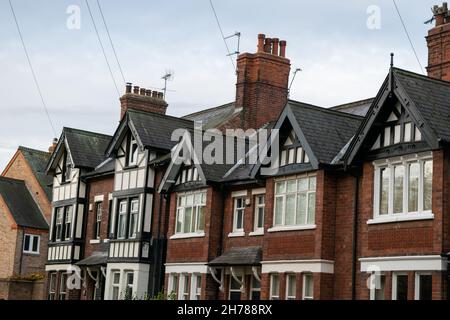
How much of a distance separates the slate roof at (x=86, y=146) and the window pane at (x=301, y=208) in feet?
52.3

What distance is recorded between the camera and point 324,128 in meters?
24.8

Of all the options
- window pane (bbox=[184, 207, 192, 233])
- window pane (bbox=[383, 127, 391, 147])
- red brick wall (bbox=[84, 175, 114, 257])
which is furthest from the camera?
red brick wall (bbox=[84, 175, 114, 257])

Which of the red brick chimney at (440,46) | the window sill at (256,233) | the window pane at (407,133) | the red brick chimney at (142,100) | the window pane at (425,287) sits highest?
the red brick chimney at (142,100)

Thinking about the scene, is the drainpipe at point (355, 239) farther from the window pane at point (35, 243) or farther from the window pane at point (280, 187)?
the window pane at point (35, 243)

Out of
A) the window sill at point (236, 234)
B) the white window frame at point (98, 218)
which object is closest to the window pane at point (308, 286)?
the window sill at point (236, 234)

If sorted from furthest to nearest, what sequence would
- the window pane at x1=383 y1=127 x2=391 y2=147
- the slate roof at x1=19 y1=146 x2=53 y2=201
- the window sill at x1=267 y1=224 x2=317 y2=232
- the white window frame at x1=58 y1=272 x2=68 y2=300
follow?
the slate roof at x1=19 y1=146 x2=53 y2=201 → the white window frame at x1=58 y1=272 x2=68 y2=300 → the window sill at x1=267 y1=224 x2=317 y2=232 → the window pane at x1=383 y1=127 x2=391 y2=147

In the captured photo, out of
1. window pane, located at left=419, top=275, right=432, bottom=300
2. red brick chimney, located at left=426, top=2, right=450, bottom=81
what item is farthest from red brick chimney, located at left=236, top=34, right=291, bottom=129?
window pane, located at left=419, top=275, right=432, bottom=300

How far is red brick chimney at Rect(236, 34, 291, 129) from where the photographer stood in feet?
115

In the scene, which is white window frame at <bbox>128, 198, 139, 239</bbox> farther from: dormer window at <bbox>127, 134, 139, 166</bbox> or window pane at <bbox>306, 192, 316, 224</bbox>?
window pane at <bbox>306, 192, 316, 224</bbox>

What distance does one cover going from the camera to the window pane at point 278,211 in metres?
25.1

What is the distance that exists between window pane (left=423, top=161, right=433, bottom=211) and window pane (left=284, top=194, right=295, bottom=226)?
5.17 metres

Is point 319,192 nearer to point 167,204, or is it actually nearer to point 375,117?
point 375,117

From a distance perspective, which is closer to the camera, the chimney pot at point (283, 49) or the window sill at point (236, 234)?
the window sill at point (236, 234)

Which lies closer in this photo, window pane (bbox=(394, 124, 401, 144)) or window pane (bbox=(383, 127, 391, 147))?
window pane (bbox=(394, 124, 401, 144))
